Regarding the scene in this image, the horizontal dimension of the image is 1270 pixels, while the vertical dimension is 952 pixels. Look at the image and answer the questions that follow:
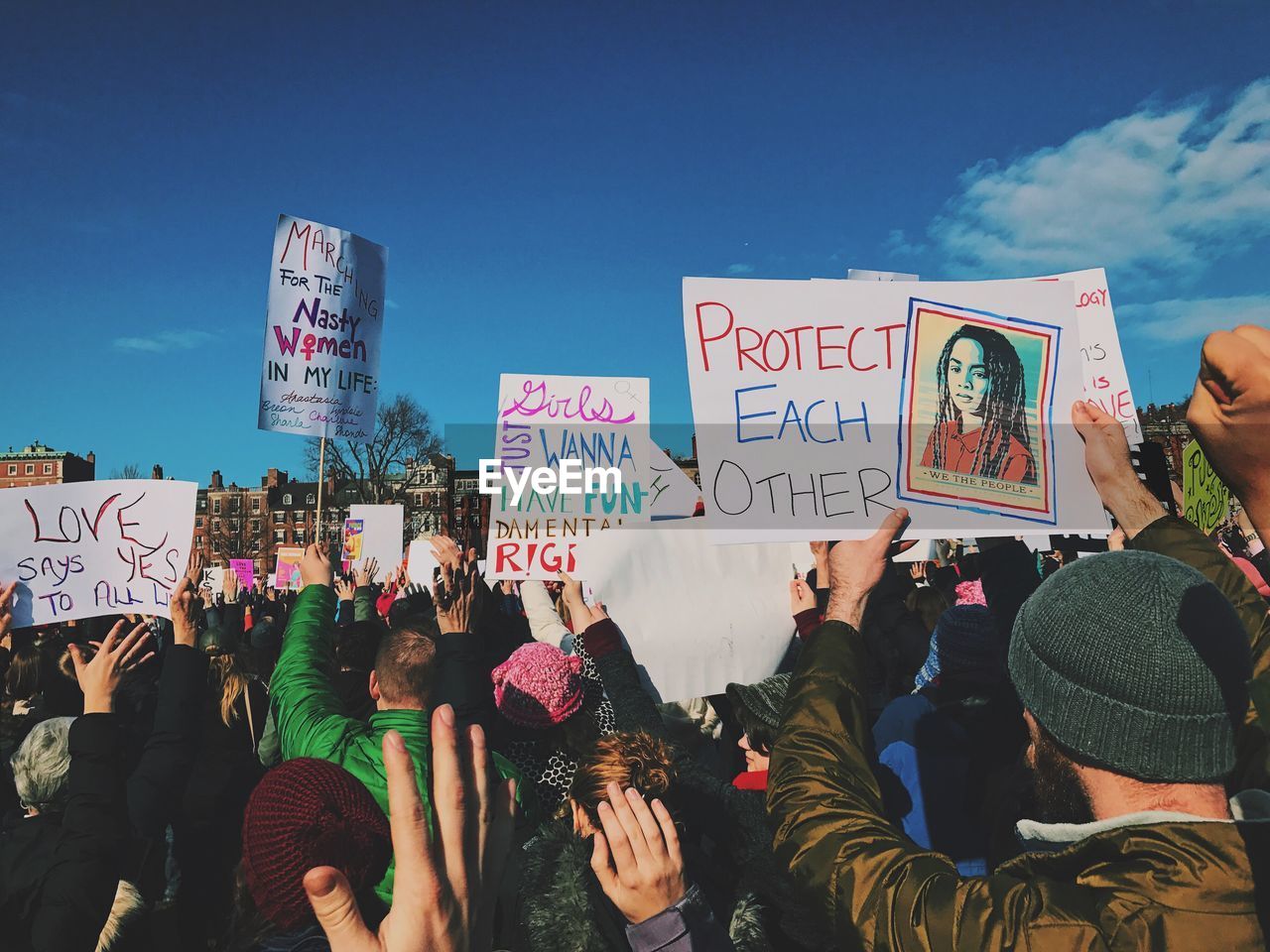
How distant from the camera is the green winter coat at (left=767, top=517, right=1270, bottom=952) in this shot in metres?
1.13

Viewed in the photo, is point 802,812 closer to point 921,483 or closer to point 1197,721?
point 1197,721

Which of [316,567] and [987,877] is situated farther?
[316,567]

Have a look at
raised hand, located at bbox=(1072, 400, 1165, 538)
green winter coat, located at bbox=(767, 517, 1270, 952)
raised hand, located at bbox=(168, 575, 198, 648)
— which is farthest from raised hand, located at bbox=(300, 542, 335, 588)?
raised hand, located at bbox=(1072, 400, 1165, 538)

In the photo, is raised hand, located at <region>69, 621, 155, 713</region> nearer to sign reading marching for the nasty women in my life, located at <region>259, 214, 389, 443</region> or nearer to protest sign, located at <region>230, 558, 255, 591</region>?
sign reading marching for the nasty women in my life, located at <region>259, 214, 389, 443</region>

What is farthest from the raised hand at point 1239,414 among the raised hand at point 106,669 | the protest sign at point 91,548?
the protest sign at point 91,548

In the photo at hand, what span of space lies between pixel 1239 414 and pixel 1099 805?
63 centimetres

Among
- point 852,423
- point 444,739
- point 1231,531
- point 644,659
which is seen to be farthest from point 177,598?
point 1231,531

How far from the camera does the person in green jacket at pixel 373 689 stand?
2.70m

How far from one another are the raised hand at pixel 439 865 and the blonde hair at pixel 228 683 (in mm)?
3281

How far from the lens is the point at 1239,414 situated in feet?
3.58

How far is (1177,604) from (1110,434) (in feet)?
4.68

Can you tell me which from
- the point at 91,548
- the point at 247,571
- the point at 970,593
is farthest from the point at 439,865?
the point at 247,571

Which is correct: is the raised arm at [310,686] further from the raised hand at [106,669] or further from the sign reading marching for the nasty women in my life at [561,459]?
the sign reading marching for the nasty women in my life at [561,459]

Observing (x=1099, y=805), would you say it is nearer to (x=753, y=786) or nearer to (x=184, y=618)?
(x=753, y=786)
